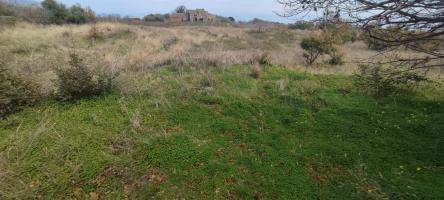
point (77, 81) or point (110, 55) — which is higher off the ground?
point (110, 55)

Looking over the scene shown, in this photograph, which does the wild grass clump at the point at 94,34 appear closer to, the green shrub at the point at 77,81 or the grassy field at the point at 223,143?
the grassy field at the point at 223,143

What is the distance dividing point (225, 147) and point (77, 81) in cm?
327

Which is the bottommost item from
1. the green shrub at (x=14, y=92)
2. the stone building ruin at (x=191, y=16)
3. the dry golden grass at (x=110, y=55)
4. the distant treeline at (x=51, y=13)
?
the green shrub at (x=14, y=92)

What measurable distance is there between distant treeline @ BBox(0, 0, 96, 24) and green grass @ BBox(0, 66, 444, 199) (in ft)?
85.7

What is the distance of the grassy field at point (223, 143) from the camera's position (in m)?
3.98

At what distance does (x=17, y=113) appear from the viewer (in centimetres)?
552

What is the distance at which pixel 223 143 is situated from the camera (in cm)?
496

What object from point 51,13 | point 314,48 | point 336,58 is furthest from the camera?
point 51,13

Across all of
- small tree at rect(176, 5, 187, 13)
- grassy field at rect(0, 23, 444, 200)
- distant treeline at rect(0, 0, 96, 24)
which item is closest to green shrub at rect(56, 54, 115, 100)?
grassy field at rect(0, 23, 444, 200)

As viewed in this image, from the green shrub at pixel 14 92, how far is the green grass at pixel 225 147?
246 mm

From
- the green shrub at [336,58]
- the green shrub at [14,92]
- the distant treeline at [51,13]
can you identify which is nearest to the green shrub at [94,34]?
the distant treeline at [51,13]

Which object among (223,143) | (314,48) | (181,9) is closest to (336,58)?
(314,48)

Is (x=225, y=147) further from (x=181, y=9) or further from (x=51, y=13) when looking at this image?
(x=181, y=9)

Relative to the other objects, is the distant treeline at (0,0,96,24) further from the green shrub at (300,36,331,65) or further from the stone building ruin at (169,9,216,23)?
the green shrub at (300,36,331,65)
